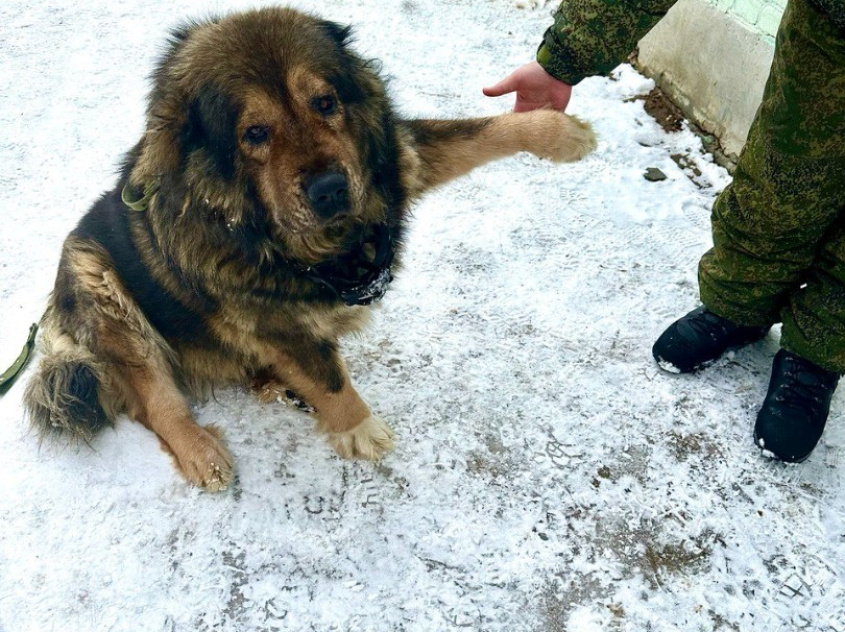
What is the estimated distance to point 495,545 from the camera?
6.84 ft

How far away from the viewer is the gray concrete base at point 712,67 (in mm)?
3248

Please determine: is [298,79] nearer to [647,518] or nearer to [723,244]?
[723,244]

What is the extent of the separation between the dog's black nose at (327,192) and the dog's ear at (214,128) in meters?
0.28

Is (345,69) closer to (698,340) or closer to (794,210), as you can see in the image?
(794,210)

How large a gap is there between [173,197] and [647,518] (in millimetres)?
1942

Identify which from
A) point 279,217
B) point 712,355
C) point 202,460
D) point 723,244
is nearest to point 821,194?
point 723,244

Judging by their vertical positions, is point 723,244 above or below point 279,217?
below

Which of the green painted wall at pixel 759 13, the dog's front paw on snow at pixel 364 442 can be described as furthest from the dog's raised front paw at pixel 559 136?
the green painted wall at pixel 759 13

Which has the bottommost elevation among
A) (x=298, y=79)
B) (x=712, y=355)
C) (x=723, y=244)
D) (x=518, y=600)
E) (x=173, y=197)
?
(x=518, y=600)

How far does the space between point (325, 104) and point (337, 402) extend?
111 cm

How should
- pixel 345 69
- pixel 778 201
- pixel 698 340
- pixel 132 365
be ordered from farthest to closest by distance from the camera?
pixel 698 340
pixel 132 365
pixel 778 201
pixel 345 69

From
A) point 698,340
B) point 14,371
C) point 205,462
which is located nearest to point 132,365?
point 205,462

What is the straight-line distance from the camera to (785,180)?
2.02 m

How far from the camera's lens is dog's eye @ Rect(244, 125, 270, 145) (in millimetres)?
1749
